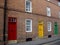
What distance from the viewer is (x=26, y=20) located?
80.5 feet

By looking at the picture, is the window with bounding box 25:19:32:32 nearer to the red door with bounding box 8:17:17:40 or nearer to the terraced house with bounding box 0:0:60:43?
the terraced house with bounding box 0:0:60:43

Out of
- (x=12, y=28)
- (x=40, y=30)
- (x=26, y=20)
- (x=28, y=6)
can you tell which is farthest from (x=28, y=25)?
(x=40, y=30)

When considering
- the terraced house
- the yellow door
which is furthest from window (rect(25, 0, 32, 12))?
the yellow door

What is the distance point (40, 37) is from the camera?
1108 inches

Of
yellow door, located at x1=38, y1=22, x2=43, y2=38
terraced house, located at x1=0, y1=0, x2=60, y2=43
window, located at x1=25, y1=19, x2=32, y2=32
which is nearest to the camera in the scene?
terraced house, located at x1=0, y1=0, x2=60, y2=43

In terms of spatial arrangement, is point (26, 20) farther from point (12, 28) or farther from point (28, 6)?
point (12, 28)

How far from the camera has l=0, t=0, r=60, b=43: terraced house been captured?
2091cm

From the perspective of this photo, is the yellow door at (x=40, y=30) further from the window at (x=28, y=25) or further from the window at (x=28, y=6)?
the window at (x=28, y=6)

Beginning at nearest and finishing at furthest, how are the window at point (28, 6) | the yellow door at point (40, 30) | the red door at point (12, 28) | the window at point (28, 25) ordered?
the red door at point (12, 28), the window at point (28, 25), the window at point (28, 6), the yellow door at point (40, 30)

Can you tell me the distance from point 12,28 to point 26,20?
3.07 meters

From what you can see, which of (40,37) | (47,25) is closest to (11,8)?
(40,37)

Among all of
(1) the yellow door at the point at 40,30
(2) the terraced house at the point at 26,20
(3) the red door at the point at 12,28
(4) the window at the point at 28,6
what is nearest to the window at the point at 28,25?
(2) the terraced house at the point at 26,20

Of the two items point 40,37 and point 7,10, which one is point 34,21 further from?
point 7,10

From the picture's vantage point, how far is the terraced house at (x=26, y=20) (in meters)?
20.9
